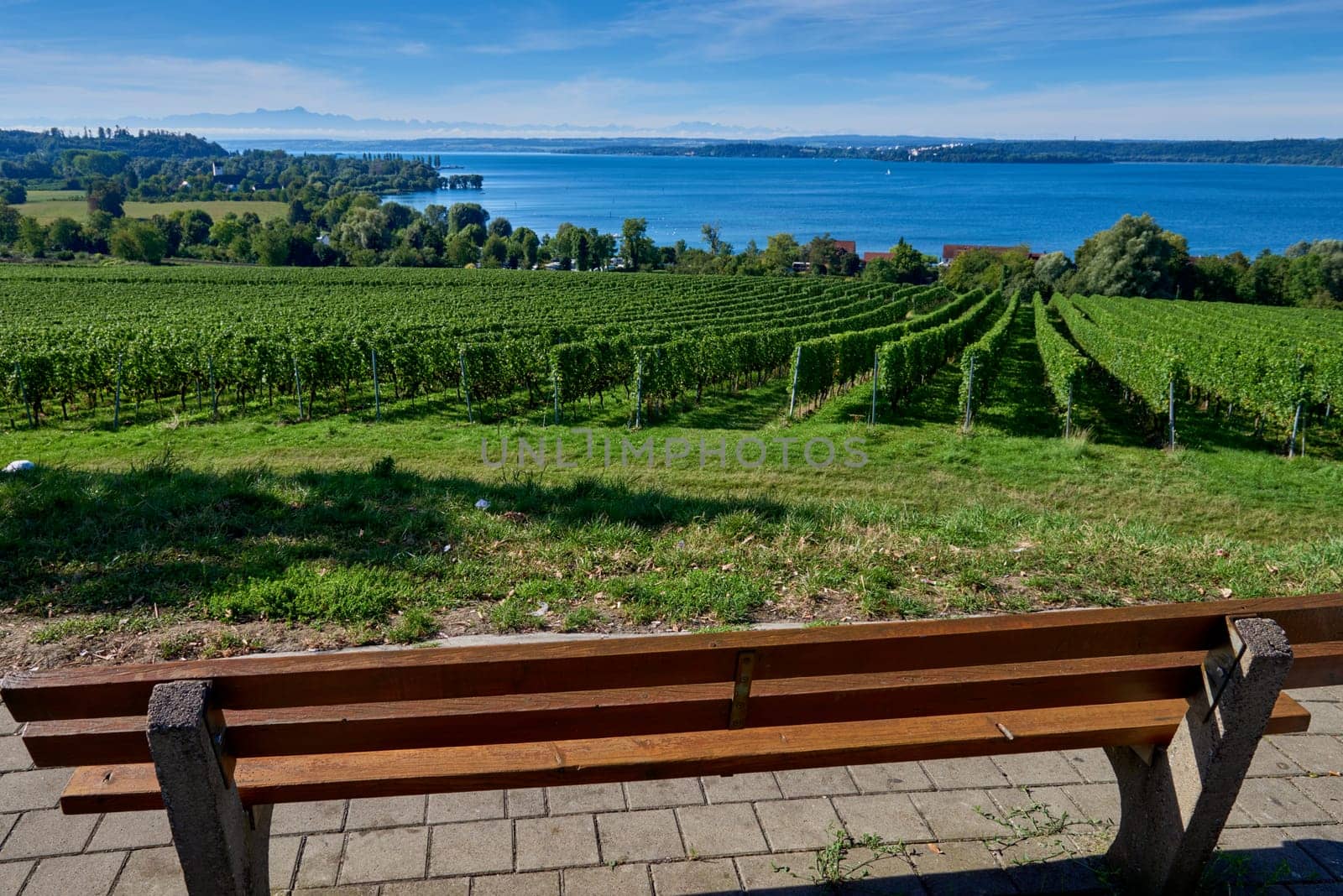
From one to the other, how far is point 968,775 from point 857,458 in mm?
9161

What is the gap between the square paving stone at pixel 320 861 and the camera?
2672 mm

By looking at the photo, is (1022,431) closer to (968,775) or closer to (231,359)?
(968,775)

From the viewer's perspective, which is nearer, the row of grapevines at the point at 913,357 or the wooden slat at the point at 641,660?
the wooden slat at the point at 641,660

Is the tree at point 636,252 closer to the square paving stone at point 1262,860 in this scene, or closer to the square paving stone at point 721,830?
the square paving stone at point 721,830

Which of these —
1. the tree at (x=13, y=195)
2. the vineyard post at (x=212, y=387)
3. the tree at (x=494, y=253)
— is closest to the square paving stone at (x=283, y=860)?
the vineyard post at (x=212, y=387)

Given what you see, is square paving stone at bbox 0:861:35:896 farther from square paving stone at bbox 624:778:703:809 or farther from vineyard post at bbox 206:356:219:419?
vineyard post at bbox 206:356:219:419

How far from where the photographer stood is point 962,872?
276 cm

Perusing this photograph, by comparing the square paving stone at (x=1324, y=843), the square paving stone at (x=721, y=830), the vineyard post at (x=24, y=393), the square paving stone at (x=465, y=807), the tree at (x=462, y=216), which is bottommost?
the vineyard post at (x=24, y=393)

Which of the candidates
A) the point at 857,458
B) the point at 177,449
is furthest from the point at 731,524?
the point at 177,449

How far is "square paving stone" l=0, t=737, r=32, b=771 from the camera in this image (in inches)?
128

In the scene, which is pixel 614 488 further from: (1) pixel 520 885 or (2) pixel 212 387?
(2) pixel 212 387

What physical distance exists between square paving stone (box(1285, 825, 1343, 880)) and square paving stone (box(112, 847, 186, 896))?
13.1 ft

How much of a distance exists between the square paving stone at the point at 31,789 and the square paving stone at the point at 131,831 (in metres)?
0.31

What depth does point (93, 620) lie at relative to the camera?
14.7ft
